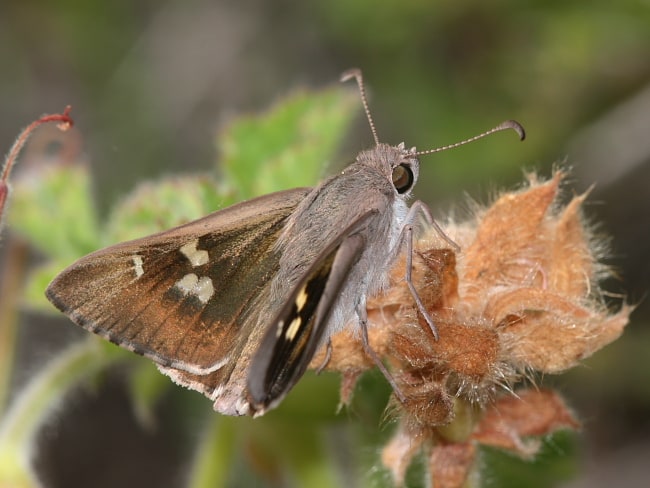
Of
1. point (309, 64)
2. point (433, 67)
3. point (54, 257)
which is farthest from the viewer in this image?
point (309, 64)

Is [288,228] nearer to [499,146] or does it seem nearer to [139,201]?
[139,201]

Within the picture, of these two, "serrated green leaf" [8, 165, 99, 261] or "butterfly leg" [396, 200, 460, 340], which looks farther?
"serrated green leaf" [8, 165, 99, 261]

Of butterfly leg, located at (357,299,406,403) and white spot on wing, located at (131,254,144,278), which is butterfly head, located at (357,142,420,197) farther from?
white spot on wing, located at (131,254,144,278)

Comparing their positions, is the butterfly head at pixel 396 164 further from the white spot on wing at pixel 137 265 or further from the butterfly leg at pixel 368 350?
the white spot on wing at pixel 137 265

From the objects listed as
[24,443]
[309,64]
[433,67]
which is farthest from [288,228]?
[309,64]

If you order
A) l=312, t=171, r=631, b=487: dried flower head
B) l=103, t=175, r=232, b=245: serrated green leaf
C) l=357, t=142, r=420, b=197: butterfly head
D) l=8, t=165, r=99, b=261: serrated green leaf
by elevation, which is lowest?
l=312, t=171, r=631, b=487: dried flower head

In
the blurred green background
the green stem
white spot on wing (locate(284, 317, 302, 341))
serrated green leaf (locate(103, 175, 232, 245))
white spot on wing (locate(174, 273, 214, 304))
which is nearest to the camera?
white spot on wing (locate(284, 317, 302, 341))

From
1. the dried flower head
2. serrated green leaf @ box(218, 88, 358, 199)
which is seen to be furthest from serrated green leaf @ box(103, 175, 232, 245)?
the dried flower head

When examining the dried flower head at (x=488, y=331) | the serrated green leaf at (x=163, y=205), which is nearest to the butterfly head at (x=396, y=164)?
the dried flower head at (x=488, y=331)
